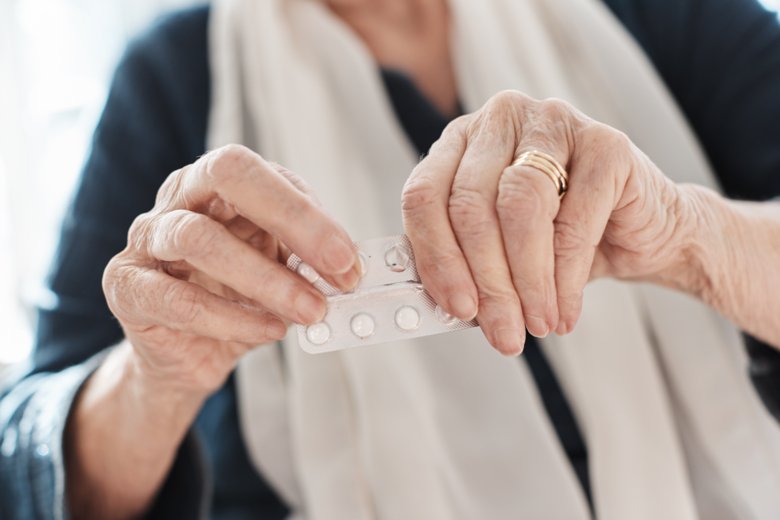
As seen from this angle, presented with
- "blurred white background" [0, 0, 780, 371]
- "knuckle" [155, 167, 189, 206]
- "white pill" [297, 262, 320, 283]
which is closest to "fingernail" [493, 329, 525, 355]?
"white pill" [297, 262, 320, 283]

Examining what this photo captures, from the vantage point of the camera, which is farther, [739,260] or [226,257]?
[739,260]

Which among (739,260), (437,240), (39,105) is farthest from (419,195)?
(39,105)

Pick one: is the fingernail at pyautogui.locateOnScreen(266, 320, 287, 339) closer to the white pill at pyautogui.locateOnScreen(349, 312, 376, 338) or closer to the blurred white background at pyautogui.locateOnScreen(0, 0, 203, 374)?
the white pill at pyautogui.locateOnScreen(349, 312, 376, 338)

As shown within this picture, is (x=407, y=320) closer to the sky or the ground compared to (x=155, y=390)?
closer to the sky

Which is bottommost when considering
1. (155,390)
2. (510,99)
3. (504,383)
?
(504,383)

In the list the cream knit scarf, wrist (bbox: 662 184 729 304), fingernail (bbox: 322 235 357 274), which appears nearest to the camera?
fingernail (bbox: 322 235 357 274)

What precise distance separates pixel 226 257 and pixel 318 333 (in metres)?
0.07

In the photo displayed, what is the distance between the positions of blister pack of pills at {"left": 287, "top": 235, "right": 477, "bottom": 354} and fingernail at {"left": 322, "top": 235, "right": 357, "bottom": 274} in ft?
0.07

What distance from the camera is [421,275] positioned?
0.42 metres

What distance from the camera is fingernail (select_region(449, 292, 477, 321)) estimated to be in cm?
40

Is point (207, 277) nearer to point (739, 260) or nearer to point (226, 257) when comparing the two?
point (226, 257)

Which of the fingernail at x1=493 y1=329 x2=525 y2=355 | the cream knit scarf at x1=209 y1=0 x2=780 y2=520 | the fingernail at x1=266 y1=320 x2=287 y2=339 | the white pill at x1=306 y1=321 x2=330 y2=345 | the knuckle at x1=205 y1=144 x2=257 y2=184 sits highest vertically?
the knuckle at x1=205 y1=144 x2=257 y2=184

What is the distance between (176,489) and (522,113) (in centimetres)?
42

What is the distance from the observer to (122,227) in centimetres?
65
